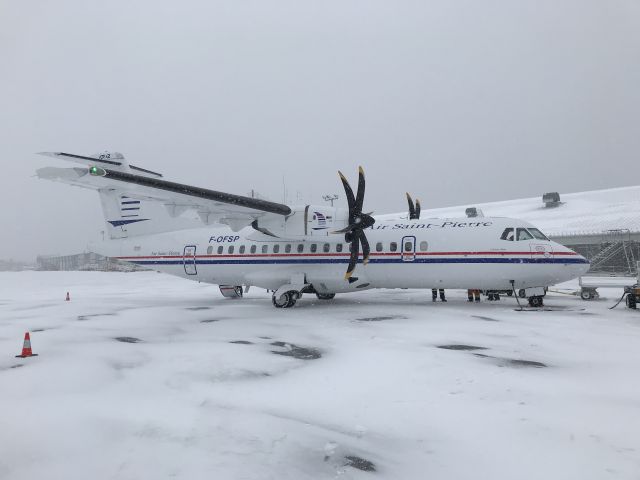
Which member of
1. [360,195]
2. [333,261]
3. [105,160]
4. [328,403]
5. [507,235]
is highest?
[105,160]

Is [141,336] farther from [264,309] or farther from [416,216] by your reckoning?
[416,216]

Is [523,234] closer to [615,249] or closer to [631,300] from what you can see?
[631,300]

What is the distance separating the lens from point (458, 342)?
9352 mm

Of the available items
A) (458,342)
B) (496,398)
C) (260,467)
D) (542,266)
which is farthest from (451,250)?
(260,467)

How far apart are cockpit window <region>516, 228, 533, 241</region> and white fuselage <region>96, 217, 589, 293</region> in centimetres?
20

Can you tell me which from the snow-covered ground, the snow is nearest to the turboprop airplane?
the snow-covered ground

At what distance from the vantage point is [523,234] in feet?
50.0

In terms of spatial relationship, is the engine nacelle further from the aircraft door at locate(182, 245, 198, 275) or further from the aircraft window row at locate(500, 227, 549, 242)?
the aircraft window row at locate(500, 227, 549, 242)

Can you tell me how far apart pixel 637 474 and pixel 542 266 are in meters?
12.1

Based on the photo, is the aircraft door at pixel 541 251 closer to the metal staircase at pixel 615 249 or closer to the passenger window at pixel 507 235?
the passenger window at pixel 507 235

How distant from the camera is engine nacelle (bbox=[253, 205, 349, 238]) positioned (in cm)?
A: 1541

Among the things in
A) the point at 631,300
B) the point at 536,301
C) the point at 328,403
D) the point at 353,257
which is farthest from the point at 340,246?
the point at 328,403

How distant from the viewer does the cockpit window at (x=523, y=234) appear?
15141 mm

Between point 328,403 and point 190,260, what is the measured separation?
15.2m
